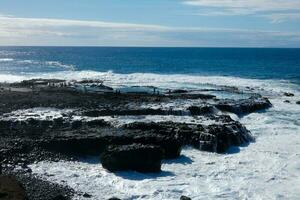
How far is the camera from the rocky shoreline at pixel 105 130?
88.2ft

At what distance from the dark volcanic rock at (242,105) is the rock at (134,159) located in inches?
813

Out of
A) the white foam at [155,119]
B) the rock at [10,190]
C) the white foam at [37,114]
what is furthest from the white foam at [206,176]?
the white foam at [37,114]

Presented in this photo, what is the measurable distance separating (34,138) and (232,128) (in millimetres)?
14570

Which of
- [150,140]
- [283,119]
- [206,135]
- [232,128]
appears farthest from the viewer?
[283,119]

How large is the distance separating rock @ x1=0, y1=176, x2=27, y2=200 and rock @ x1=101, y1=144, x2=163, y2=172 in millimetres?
7309

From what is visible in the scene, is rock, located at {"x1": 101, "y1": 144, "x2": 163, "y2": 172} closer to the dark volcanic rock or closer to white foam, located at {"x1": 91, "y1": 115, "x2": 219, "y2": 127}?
white foam, located at {"x1": 91, "y1": 115, "x2": 219, "y2": 127}

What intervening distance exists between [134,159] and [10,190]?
9049mm

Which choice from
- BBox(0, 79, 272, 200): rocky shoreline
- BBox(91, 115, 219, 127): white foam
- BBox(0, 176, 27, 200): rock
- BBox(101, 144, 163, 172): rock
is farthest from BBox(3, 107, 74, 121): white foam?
BBox(0, 176, 27, 200): rock

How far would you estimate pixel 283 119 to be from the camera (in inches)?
1764

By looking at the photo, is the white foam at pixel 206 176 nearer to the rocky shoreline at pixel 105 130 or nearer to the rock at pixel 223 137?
the rock at pixel 223 137

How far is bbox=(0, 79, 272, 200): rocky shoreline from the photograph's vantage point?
26.9 meters

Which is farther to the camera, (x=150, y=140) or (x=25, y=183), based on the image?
(x=150, y=140)

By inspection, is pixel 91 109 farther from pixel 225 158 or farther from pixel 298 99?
pixel 298 99

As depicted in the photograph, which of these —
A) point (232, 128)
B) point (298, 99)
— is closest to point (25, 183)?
point (232, 128)
